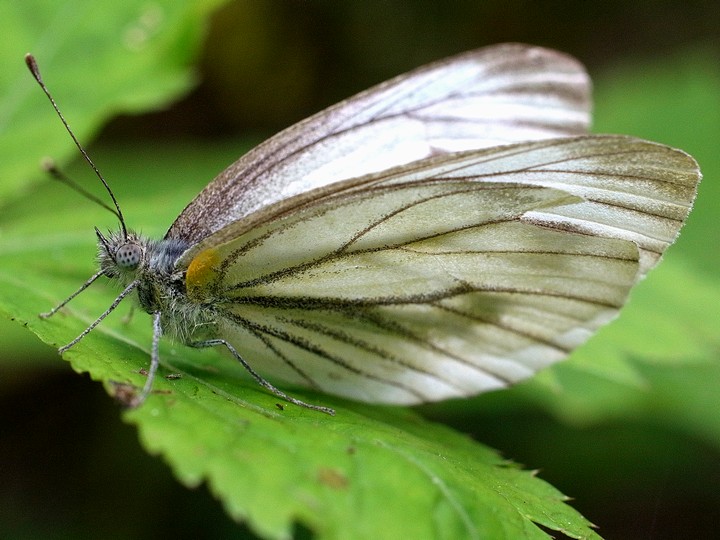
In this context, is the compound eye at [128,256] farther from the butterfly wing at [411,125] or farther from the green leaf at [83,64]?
the green leaf at [83,64]

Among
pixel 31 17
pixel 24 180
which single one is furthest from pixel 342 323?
pixel 31 17

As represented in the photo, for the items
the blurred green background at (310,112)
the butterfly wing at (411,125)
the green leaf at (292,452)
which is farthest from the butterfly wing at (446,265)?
the blurred green background at (310,112)

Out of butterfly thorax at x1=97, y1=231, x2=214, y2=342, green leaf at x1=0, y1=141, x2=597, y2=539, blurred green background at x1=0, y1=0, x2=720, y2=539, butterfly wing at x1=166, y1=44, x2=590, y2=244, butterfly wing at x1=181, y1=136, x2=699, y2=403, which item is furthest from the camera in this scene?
blurred green background at x1=0, y1=0, x2=720, y2=539

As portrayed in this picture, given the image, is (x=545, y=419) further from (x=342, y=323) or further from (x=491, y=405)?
(x=342, y=323)

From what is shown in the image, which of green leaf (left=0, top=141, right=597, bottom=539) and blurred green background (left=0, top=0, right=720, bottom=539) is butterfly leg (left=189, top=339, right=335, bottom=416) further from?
blurred green background (left=0, top=0, right=720, bottom=539)

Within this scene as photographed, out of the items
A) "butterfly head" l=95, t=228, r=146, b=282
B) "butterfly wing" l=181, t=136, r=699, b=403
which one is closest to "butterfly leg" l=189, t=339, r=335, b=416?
"butterfly wing" l=181, t=136, r=699, b=403

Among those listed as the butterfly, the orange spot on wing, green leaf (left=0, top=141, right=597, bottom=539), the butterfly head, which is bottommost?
green leaf (left=0, top=141, right=597, bottom=539)

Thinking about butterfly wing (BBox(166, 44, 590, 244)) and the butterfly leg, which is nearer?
the butterfly leg
